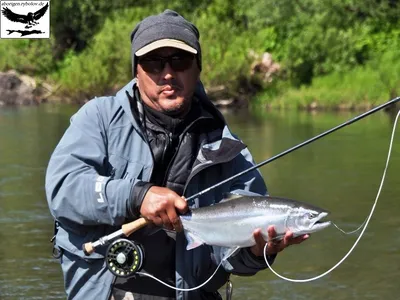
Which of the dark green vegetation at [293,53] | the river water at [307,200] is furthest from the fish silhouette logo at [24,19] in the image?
the river water at [307,200]

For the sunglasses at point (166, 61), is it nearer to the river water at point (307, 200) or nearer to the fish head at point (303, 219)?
the fish head at point (303, 219)

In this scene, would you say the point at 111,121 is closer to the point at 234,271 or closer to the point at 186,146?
the point at 186,146

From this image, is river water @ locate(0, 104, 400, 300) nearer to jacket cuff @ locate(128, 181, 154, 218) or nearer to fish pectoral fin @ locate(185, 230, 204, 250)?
fish pectoral fin @ locate(185, 230, 204, 250)

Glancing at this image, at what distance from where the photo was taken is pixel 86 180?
316 cm

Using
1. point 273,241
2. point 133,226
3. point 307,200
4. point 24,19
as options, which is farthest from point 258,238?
point 24,19

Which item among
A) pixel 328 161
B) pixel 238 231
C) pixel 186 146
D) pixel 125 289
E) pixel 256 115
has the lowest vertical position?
pixel 256 115

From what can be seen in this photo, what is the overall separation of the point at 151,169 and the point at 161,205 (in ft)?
0.85

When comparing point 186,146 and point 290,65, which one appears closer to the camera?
point 186,146

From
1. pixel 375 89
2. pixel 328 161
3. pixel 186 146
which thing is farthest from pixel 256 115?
pixel 186 146

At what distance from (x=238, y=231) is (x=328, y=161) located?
48.8 ft

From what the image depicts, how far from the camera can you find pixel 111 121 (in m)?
3.35

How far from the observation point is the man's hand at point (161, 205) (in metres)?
3.10

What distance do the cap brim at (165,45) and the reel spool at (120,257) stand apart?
664 mm

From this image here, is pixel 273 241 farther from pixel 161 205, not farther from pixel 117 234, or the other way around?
pixel 117 234
